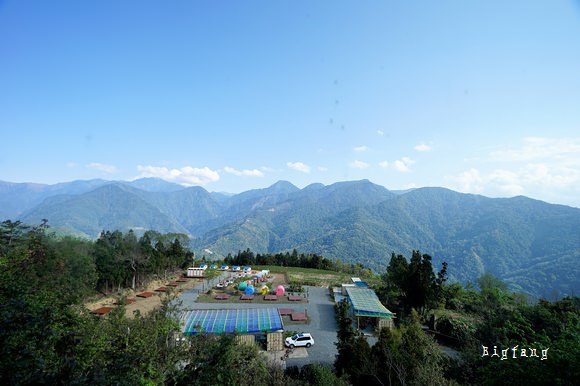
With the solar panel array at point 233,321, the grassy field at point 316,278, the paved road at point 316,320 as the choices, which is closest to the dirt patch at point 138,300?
the paved road at point 316,320

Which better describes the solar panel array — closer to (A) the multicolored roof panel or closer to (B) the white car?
(B) the white car

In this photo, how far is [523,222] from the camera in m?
135

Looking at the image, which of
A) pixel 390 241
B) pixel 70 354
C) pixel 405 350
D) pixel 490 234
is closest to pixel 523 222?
pixel 490 234

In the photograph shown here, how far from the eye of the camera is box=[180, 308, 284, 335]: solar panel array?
1655cm

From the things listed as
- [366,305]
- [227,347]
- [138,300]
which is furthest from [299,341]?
[138,300]

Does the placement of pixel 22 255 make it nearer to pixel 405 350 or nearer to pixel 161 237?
pixel 405 350

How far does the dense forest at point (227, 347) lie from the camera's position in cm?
507

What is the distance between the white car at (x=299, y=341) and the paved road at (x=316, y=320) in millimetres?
357

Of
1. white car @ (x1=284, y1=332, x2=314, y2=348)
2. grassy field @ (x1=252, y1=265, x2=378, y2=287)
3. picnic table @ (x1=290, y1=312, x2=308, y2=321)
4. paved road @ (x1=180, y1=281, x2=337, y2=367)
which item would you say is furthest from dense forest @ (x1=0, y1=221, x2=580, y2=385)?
grassy field @ (x1=252, y1=265, x2=378, y2=287)

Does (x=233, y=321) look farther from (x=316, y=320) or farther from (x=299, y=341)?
(x=316, y=320)

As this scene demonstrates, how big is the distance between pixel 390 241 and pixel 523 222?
6114 cm

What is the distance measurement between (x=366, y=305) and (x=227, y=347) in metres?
16.9

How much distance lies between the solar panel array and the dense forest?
2.95m

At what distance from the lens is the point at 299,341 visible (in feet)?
56.0
